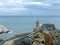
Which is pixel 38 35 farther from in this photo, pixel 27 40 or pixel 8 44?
pixel 8 44

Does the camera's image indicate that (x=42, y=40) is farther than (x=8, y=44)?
No

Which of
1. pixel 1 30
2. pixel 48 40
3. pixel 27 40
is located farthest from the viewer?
pixel 1 30

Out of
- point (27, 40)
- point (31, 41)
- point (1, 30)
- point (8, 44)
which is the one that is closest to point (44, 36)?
point (31, 41)

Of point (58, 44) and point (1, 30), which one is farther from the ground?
point (58, 44)

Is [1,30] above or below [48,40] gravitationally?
below

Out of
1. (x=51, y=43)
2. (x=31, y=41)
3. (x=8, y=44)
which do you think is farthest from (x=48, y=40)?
(x=8, y=44)

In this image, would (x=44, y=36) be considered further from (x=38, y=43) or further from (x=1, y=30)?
(x=1, y=30)

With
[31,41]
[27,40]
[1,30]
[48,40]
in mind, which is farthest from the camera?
[1,30]

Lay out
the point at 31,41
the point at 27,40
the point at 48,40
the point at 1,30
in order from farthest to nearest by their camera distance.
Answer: the point at 1,30, the point at 27,40, the point at 31,41, the point at 48,40

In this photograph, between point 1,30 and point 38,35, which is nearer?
point 38,35
